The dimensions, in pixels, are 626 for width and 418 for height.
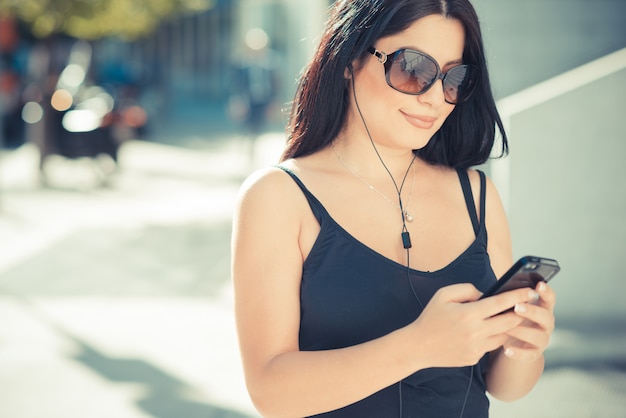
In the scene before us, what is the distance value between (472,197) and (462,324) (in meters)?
0.62

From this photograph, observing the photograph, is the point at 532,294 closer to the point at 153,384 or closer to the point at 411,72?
the point at 411,72

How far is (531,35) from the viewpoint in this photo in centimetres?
661

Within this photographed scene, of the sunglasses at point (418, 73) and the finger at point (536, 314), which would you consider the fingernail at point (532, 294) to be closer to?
the finger at point (536, 314)

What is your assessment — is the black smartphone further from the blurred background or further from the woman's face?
the blurred background

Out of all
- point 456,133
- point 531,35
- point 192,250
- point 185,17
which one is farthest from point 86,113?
point 185,17

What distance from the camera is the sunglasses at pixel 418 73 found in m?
1.98

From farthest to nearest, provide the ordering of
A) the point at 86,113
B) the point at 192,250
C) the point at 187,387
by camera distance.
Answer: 1. the point at 86,113
2. the point at 192,250
3. the point at 187,387

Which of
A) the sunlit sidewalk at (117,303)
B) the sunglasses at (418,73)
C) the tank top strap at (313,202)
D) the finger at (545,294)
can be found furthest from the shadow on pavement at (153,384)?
the finger at (545,294)

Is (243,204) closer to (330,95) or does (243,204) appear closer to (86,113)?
(330,95)

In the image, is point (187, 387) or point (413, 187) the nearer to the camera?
point (413, 187)

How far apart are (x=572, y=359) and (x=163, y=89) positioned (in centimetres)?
1943

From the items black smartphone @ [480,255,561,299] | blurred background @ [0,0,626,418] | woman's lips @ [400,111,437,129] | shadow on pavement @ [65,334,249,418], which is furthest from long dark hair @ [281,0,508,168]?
shadow on pavement @ [65,334,249,418]

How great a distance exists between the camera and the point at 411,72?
1.98m

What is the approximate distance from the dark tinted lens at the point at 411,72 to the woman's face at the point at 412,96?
0.02 m
